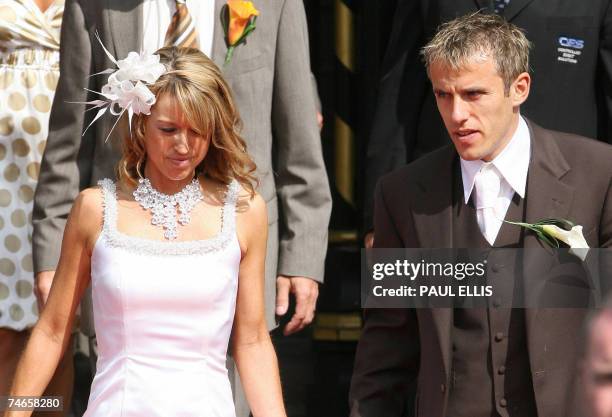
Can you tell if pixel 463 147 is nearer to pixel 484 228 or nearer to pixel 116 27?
pixel 484 228

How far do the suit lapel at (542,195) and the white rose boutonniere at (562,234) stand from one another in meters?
0.04

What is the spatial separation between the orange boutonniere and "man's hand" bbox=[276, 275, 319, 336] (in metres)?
0.75

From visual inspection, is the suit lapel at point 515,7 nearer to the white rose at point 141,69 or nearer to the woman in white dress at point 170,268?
the woman in white dress at point 170,268

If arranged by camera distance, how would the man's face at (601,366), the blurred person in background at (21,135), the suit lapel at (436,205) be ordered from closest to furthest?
the man's face at (601,366)
the suit lapel at (436,205)
the blurred person in background at (21,135)

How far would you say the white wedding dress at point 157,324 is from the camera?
134 inches

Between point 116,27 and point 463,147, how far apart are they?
1.31 meters

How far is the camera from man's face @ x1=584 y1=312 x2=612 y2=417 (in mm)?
1781

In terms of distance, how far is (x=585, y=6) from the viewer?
459 cm

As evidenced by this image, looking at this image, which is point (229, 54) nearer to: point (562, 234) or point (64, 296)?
point (64, 296)

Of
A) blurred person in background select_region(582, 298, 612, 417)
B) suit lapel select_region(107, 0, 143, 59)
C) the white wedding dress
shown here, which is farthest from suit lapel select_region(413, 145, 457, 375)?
blurred person in background select_region(582, 298, 612, 417)

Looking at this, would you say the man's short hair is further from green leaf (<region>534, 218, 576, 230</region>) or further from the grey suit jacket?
the grey suit jacket

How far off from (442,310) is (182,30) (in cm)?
135

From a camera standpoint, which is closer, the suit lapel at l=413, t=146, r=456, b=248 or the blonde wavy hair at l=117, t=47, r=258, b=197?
the blonde wavy hair at l=117, t=47, r=258, b=197

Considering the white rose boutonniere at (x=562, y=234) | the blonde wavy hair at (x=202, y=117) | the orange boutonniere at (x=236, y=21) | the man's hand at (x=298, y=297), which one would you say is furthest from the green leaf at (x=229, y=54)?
the white rose boutonniere at (x=562, y=234)
